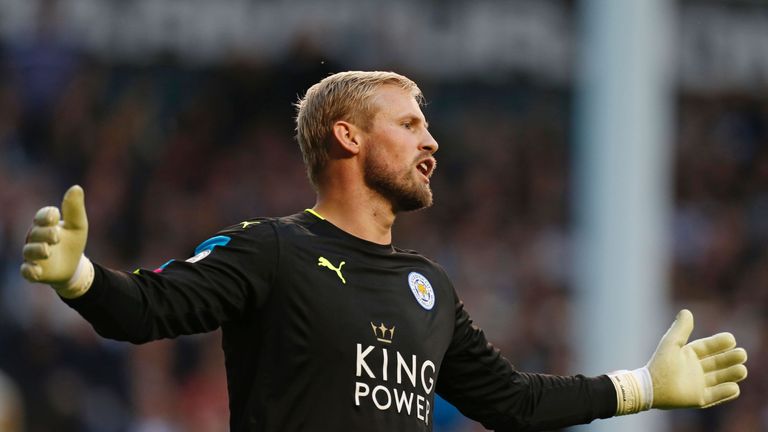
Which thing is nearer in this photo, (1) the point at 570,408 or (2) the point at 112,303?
(2) the point at 112,303

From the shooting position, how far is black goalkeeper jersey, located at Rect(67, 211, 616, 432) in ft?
11.3

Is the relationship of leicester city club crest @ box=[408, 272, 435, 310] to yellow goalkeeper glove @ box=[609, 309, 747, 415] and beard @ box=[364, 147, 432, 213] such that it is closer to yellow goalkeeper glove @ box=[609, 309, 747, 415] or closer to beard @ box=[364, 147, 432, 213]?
beard @ box=[364, 147, 432, 213]

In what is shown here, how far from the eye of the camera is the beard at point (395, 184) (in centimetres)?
386

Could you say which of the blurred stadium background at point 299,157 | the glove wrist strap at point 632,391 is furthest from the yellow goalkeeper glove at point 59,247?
the blurred stadium background at point 299,157

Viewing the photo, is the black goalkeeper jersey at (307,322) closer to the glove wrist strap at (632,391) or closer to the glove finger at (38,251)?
the glove finger at (38,251)

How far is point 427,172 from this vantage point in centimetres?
393

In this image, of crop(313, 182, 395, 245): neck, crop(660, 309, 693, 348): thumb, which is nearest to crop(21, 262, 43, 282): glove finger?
crop(313, 182, 395, 245): neck

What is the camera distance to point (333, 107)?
12.9ft

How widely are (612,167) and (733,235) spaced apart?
5.62 m

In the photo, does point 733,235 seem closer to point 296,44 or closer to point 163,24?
point 296,44

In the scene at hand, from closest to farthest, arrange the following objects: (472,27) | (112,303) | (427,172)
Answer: (112,303), (427,172), (472,27)

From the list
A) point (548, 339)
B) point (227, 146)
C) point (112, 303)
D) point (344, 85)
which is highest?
point (344, 85)

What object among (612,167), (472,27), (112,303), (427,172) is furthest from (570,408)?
(472,27)

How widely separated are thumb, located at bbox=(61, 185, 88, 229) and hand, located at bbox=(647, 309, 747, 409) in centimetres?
192
